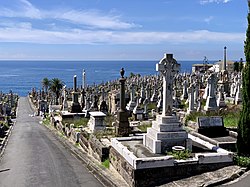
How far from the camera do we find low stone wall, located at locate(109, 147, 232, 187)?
919 cm

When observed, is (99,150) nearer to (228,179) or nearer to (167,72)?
(167,72)

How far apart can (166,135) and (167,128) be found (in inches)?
9.2

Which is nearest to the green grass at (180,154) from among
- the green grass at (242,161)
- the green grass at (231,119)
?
the green grass at (242,161)

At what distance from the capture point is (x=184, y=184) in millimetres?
8891

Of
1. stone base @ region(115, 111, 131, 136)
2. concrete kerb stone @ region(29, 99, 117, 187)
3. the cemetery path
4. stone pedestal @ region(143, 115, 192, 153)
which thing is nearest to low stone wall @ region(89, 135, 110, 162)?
concrete kerb stone @ region(29, 99, 117, 187)

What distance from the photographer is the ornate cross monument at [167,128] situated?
10.4 meters

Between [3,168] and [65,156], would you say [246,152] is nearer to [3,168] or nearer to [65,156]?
[65,156]

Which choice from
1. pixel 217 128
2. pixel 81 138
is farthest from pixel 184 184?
pixel 81 138

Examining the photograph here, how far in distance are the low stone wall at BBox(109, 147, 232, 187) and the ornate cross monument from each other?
1.03 meters

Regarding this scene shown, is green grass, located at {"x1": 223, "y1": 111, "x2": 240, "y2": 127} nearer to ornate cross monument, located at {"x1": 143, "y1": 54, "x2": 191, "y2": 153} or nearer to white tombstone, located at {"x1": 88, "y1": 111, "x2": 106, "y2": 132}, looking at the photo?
ornate cross monument, located at {"x1": 143, "y1": 54, "x2": 191, "y2": 153}

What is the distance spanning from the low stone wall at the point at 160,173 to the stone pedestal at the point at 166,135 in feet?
3.41

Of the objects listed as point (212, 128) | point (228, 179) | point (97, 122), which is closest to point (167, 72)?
point (228, 179)

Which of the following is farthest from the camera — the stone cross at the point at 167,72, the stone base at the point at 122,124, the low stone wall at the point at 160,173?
the stone base at the point at 122,124

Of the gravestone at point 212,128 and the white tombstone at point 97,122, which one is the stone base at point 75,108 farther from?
the gravestone at point 212,128
